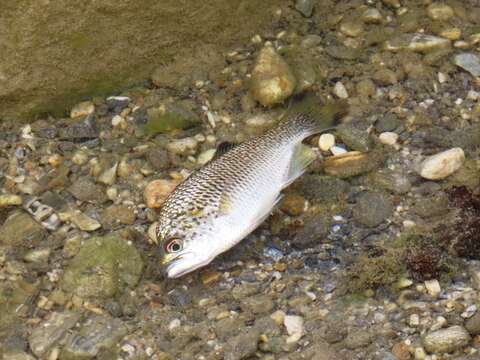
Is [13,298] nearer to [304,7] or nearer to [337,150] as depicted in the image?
[337,150]

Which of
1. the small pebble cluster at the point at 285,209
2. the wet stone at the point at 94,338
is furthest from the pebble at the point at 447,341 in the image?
the wet stone at the point at 94,338

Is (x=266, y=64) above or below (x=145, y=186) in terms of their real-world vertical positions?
above

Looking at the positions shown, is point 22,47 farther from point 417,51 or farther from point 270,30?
point 417,51

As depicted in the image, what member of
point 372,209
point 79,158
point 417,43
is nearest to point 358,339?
point 372,209

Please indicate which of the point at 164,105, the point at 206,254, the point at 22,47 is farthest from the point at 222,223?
the point at 22,47

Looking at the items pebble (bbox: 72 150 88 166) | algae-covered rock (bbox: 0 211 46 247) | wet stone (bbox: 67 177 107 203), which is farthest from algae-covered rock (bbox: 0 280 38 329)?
pebble (bbox: 72 150 88 166)

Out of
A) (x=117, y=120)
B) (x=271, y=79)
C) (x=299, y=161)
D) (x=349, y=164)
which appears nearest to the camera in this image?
(x=299, y=161)
